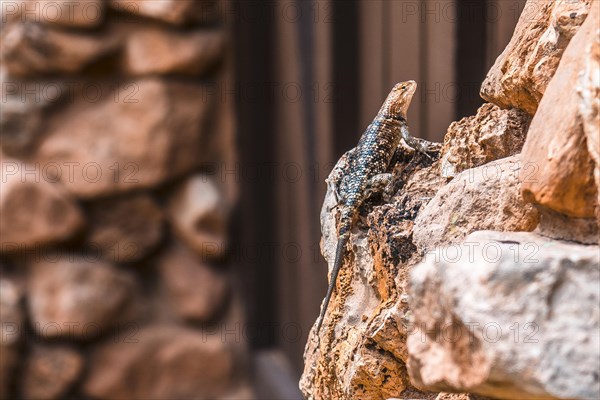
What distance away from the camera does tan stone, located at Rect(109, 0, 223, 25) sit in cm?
293

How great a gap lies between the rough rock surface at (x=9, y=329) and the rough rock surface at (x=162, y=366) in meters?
0.34

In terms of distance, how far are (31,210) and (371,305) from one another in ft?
7.41

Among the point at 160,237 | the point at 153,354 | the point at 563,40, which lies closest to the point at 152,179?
the point at 160,237

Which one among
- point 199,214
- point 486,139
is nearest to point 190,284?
point 199,214

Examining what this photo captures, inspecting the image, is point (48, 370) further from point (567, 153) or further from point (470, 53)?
point (567, 153)

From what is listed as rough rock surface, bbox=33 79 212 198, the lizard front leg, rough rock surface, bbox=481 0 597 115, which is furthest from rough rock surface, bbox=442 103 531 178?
rough rock surface, bbox=33 79 212 198

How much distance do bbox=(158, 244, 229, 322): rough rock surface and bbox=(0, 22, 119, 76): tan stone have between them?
95cm

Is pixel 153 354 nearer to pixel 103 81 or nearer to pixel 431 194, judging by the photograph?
pixel 103 81

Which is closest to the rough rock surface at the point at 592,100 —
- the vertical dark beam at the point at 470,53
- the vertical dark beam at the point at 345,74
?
the vertical dark beam at the point at 470,53

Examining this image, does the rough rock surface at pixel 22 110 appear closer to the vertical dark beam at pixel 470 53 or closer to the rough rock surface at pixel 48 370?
the rough rock surface at pixel 48 370

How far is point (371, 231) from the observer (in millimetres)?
1146

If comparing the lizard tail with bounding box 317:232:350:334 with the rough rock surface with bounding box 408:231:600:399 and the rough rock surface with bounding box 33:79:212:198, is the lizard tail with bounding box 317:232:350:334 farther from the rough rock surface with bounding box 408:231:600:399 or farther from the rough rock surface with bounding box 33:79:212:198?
the rough rock surface with bounding box 33:79:212:198

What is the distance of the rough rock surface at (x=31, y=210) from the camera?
9.79 feet

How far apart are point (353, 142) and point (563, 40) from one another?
52.6 inches
